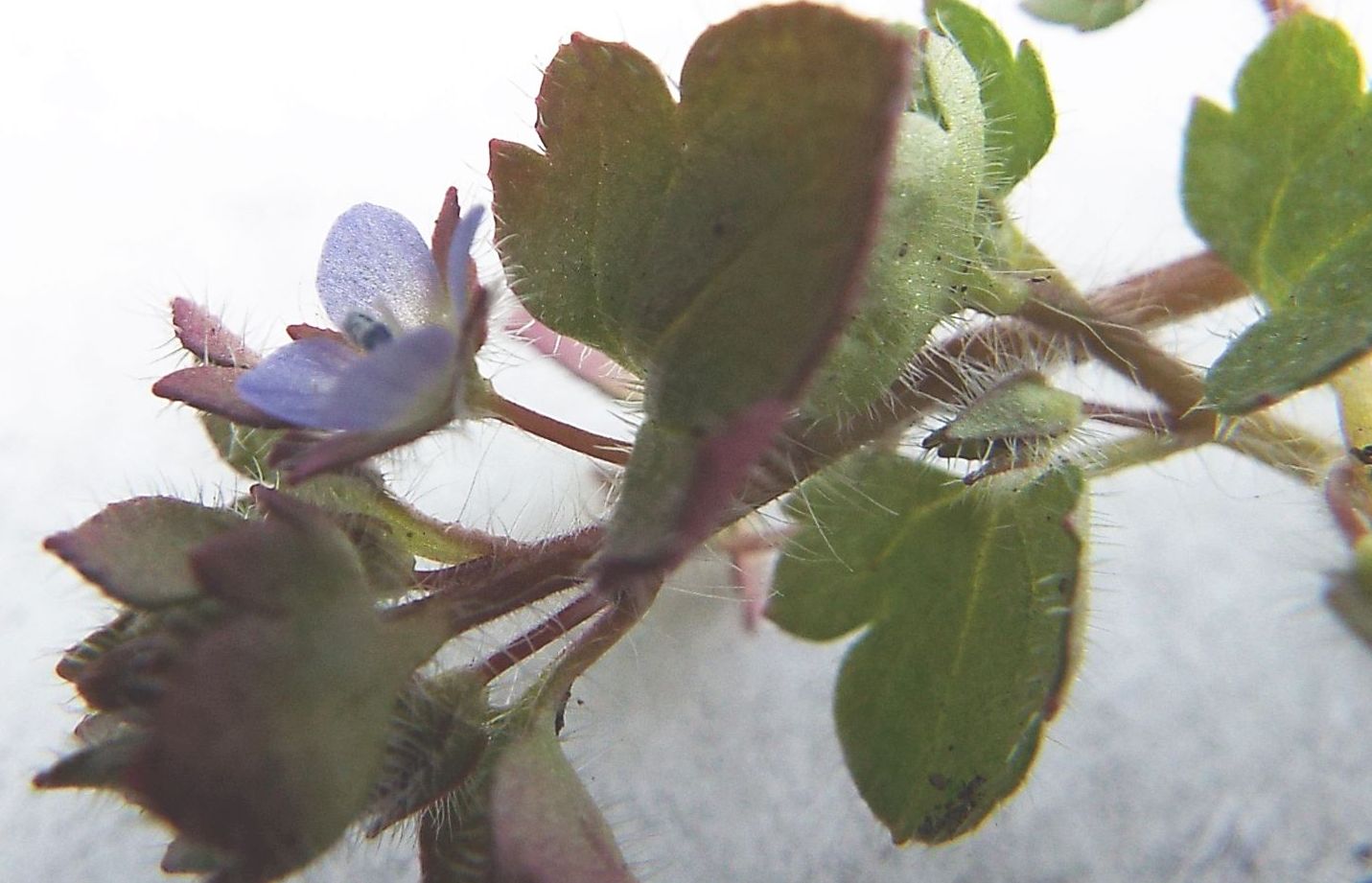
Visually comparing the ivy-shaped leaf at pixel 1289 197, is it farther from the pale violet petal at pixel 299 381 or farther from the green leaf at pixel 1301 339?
the pale violet petal at pixel 299 381

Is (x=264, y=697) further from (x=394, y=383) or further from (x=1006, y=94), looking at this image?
(x=1006, y=94)

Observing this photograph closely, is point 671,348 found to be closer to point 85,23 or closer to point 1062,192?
Result: point 1062,192

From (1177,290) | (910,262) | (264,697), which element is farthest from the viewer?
(1177,290)

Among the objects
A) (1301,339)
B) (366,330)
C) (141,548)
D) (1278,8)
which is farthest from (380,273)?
(1278,8)

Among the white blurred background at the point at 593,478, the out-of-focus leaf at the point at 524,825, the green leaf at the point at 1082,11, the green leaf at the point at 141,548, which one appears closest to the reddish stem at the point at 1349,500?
the white blurred background at the point at 593,478

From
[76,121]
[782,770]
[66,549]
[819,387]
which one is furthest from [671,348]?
[76,121]

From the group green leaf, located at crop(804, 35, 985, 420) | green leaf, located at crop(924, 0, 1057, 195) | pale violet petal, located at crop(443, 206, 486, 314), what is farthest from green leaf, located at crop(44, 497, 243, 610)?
green leaf, located at crop(924, 0, 1057, 195)
